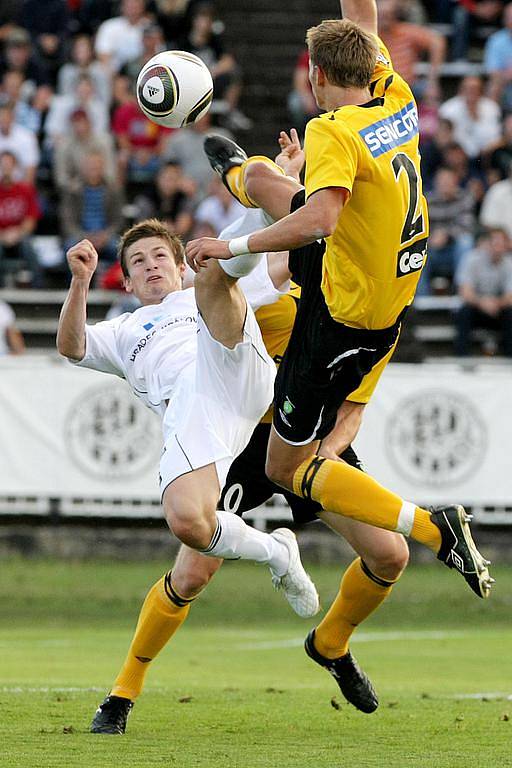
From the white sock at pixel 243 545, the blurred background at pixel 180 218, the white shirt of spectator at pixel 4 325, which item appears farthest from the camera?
the white shirt of spectator at pixel 4 325

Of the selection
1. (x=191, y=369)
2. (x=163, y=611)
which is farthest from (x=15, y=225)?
(x=163, y=611)

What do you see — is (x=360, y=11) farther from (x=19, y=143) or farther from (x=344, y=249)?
(x=19, y=143)

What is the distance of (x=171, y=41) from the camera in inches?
793

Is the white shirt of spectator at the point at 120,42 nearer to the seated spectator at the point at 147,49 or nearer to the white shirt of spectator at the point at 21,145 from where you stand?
the seated spectator at the point at 147,49

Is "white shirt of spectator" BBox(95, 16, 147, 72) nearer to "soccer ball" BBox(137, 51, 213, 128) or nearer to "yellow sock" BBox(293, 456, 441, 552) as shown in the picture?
"soccer ball" BBox(137, 51, 213, 128)

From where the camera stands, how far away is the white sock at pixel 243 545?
7395 millimetres

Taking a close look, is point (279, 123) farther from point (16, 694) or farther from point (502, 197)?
point (16, 694)

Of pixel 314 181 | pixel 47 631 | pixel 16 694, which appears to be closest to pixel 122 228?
pixel 47 631

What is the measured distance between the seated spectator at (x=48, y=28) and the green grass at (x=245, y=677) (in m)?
7.75

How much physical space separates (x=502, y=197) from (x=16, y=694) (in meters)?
10.7

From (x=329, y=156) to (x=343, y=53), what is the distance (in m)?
0.56

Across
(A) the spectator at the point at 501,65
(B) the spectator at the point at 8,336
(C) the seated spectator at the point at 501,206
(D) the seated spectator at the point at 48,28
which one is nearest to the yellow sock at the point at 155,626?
(B) the spectator at the point at 8,336

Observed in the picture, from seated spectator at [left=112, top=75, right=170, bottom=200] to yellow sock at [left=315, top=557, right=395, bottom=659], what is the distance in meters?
11.4

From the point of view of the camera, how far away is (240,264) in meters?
7.33
